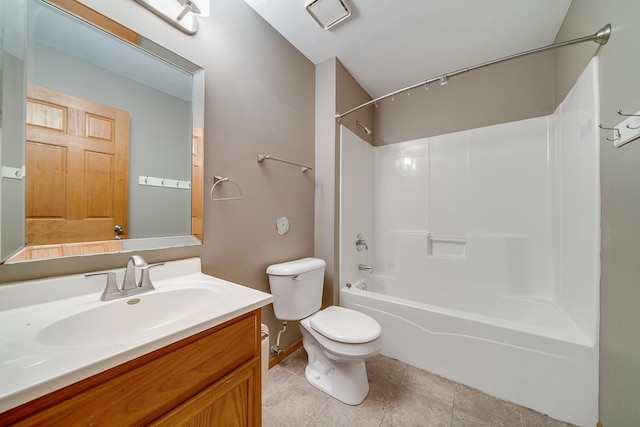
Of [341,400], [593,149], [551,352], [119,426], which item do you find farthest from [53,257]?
[593,149]

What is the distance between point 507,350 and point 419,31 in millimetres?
2103

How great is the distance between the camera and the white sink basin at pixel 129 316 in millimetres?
643

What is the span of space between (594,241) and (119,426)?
6.46 ft

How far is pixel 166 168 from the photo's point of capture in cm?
112

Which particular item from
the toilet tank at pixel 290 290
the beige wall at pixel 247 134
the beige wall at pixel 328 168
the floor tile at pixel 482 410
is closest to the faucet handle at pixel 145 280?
the beige wall at pixel 247 134

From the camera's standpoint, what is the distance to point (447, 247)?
7.04 ft

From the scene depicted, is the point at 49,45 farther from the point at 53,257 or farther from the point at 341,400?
the point at 341,400

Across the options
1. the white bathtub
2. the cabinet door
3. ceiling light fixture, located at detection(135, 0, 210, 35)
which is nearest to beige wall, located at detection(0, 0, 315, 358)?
ceiling light fixture, located at detection(135, 0, 210, 35)

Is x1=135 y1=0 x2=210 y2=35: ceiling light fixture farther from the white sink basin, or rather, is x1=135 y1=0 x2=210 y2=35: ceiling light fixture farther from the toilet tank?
the toilet tank

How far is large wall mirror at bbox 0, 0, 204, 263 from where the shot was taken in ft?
2.43

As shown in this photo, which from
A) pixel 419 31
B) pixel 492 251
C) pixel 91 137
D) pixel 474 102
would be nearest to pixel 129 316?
pixel 91 137

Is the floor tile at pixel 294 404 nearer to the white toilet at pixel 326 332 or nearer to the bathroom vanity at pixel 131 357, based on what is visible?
the white toilet at pixel 326 332

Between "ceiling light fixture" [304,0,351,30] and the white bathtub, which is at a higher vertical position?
"ceiling light fixture" [304,0,351,30]

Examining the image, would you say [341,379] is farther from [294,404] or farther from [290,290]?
[290,290]
